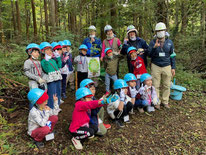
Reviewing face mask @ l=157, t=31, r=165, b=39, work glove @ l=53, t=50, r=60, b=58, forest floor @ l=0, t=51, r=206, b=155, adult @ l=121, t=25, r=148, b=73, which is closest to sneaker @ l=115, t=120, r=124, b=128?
forest floor @ l=0, t=51, r=206, b=155

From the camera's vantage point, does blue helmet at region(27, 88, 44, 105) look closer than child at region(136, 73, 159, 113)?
Yes

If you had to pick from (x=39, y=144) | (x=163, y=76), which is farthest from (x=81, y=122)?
(x=163, y=76)

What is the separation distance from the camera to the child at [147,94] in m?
4.70

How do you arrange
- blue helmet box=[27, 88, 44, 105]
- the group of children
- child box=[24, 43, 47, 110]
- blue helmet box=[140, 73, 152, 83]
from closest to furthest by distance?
blue helmet box=[27, 88, 44, 105], the group of children, child box=[24, 43, 47, 110], blue helmet box=[140, 73, 152, 83]

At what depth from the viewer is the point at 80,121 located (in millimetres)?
3268

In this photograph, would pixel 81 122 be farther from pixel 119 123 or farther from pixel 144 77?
pixel 144 77

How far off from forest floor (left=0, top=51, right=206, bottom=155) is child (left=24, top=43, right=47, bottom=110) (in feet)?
2.81

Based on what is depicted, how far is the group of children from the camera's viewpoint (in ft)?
10.2

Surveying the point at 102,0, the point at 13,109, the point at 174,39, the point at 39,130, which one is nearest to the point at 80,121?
the point at 39,130

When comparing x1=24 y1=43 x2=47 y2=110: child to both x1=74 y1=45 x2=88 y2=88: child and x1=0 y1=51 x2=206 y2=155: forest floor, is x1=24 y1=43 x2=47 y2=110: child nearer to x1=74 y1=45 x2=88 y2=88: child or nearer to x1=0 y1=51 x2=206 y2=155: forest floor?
x1=0 y1=51 x2=206 y2=155: forest floor

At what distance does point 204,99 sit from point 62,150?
5.43 meters

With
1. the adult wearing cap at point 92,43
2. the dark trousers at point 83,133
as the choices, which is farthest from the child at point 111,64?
the dark trousers at point 83,133

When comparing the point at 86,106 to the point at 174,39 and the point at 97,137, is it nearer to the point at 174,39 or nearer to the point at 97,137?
the point at 97,137

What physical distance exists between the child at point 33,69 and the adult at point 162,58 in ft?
11.0
